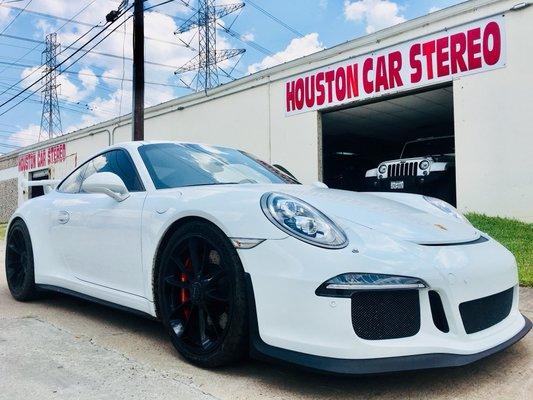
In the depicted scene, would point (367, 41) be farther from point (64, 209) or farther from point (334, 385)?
point (334, 385)

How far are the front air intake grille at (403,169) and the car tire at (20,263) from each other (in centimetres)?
685

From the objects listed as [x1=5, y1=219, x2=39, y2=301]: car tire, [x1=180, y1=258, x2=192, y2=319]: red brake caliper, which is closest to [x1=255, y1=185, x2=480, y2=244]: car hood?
[x1=180, y1=258, x2=192, y2=319]: red brake caliper

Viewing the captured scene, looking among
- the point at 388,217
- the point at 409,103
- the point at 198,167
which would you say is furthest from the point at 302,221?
the point at 409,103

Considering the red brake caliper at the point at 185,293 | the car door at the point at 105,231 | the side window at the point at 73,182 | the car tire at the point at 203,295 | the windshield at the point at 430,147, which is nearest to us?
the car tire at the point at 203,295

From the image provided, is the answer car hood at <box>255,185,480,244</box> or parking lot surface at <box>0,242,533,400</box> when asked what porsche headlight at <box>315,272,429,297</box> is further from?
parking lot surface at <box>0,242,533,400</box>

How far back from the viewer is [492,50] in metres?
8.23

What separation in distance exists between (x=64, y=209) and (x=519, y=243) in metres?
5.37

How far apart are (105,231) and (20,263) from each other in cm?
157

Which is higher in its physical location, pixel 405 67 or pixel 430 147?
pixel 405 67

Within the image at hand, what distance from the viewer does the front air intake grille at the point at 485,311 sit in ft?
7.47

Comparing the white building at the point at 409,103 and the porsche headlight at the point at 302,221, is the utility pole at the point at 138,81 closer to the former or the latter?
the white building at the point at 409,103

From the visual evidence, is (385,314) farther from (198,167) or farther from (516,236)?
(516,236)

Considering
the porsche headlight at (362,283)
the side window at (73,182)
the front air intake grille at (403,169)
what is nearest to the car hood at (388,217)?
the porsche headlight at (362,283)

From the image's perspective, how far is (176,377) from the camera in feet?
8.00
